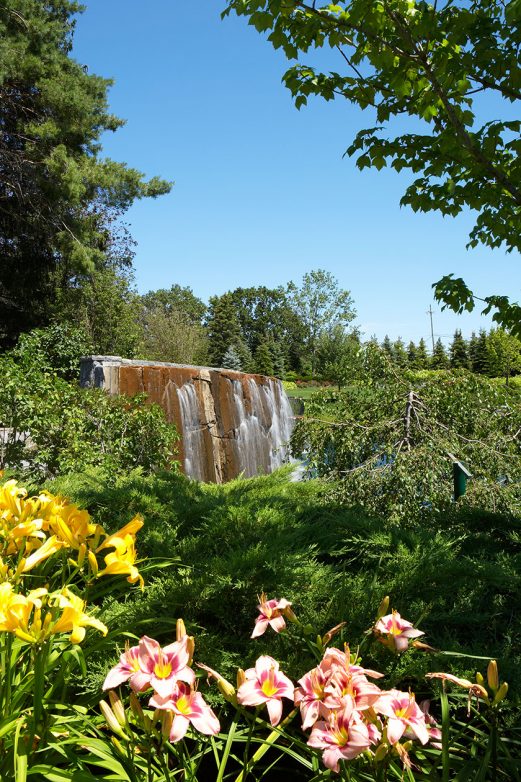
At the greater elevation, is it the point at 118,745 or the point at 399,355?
the point at 399,355

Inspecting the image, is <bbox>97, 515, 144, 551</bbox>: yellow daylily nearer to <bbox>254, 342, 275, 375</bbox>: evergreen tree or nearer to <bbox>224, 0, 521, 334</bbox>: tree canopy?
<bbox>224, 0, 521, 334</bbox>: tree canopy

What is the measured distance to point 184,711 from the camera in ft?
3.05

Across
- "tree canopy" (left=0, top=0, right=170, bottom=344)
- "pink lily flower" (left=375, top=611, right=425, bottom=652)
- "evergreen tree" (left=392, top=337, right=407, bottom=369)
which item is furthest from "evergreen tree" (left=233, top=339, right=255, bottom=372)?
"pink lily flower" (left=375, top=611, right=425, bottom=652)

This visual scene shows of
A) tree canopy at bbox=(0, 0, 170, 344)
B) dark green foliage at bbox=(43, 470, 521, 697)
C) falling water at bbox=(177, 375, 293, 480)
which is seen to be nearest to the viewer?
dark green foliage at bbox=(43, 470, 521, 697)

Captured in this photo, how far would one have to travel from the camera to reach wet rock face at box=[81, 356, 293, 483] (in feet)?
24.1

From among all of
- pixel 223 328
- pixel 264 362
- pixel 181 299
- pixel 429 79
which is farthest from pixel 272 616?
pixel 181 299

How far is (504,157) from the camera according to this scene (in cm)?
443

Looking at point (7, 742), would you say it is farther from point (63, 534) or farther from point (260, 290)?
point (260, 290)

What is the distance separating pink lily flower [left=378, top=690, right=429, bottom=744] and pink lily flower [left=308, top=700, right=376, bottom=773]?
4cm

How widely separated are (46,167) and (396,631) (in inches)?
537

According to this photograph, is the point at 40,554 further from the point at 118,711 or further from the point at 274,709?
the point at 274,709

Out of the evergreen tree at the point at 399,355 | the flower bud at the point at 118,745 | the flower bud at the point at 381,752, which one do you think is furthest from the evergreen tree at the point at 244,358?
the flower bud at the point at 381,752

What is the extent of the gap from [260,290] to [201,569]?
221ft

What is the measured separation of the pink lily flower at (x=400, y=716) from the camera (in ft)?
3.17
